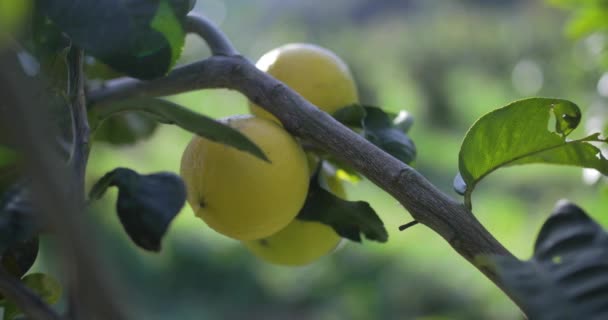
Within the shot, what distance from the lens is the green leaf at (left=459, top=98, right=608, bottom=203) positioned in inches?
15.6

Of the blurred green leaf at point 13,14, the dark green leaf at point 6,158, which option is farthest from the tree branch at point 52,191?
the dark green leaf at point 6,158

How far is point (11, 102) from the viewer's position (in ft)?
0.56

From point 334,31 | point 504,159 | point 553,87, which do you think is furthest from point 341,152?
point 334,31

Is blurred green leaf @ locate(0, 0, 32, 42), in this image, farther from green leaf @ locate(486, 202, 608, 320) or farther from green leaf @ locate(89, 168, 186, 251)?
green leaf @ locate(486, 202, 608, 320)

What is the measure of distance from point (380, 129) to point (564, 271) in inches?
6.9

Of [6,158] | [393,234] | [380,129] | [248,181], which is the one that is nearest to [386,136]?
[380,129]

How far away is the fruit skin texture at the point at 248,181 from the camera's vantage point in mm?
398

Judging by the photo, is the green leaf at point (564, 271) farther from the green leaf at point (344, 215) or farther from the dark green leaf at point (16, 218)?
the dark green leaf at point (16, 218)

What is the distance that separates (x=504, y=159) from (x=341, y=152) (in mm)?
98

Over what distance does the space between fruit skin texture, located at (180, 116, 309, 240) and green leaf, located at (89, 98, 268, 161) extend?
0.14 ft

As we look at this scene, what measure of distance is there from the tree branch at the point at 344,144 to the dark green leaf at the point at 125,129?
173mm

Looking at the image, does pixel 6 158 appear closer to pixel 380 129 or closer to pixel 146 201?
pixel 146 201

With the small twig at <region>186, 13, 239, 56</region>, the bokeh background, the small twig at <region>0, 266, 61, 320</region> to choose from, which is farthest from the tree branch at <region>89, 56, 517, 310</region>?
the bokeh background

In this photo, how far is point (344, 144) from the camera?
0.38 metres
